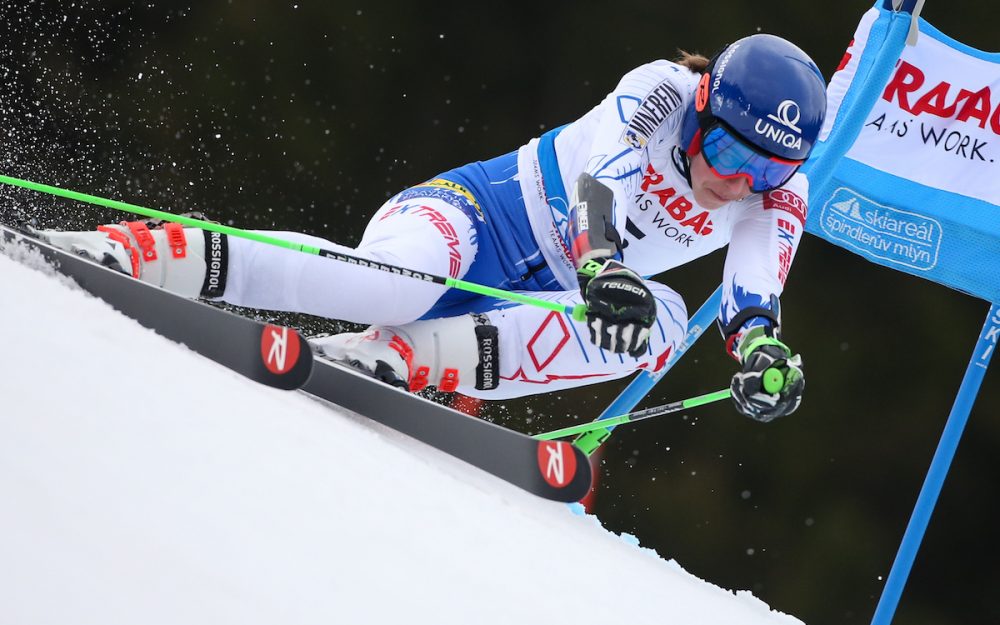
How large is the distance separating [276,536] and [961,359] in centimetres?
436

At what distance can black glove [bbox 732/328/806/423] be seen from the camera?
6.37 feet

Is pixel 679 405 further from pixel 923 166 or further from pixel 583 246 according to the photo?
pixel 923 166

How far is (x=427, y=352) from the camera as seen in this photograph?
2113 mm

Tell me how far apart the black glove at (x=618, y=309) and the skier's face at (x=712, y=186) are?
0.41 metres

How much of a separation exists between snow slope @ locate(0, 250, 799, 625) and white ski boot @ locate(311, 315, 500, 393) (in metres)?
0.49

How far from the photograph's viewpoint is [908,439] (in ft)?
15.8

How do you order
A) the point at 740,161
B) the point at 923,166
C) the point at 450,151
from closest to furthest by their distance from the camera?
the point at 740,161 < the point at 923,166 < the point at 450,151

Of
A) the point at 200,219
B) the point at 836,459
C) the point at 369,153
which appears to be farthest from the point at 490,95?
the point at 200,219

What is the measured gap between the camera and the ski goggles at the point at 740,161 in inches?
79.0

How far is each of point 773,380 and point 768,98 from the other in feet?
1.76

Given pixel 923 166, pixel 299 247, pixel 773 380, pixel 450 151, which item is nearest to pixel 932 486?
pixel 923 166

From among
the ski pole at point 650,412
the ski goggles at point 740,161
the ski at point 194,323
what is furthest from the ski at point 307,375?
the ski goggles at point 740,161

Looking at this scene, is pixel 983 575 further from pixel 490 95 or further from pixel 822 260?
pixel 490 95

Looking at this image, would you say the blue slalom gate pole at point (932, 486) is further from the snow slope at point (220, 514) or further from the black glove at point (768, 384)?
the snow slope at point (220, 514)
